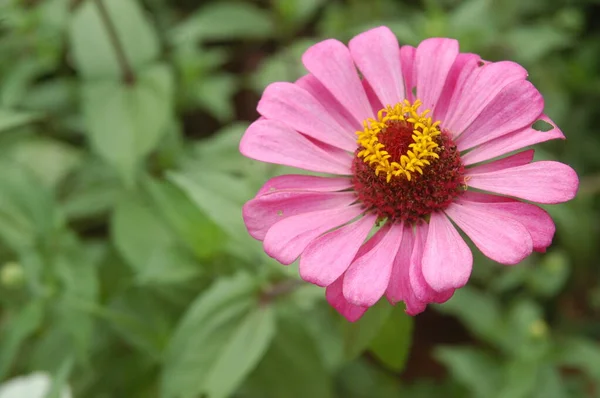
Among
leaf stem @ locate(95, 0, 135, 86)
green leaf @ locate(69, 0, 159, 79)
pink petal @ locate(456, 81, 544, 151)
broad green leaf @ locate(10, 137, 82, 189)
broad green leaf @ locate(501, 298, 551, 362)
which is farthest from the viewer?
broad green leaf @ locate(10, 137, 82, 189)

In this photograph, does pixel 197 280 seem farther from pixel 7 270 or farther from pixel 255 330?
pixel 7 270

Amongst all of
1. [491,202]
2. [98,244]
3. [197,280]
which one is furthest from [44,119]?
[491,202]

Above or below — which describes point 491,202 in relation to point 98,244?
above

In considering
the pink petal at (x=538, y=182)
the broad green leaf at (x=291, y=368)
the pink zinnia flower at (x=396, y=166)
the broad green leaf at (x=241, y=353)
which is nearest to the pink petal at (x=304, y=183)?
the pink zinnia flower at (x=396, y=166)

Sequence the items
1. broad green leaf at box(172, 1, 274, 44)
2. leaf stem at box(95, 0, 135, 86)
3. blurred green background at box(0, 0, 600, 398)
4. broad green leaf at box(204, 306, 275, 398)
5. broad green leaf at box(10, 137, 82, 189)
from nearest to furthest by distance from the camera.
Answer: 1. broad green leaf at box(204, 306, 275, 398)
2. blurred green background at box(0, 0, 600, 398)
3. leaf stem at box(95, 0, 135, 86)
4. broad green leaf at box(10, 137, 82, 189)
5. broad green leaf at box(172, 1, 274, 44)

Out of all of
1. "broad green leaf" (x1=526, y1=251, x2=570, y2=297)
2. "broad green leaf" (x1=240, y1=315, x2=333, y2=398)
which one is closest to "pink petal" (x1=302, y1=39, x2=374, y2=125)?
"broad green leaf" (x1=240, y1=315, x2=333, y2=398)

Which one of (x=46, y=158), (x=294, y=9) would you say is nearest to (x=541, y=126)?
(x=294, y=9)

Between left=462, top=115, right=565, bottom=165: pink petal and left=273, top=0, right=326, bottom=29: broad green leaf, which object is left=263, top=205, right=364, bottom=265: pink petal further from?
left=273, top=0, right=326, bottom=29: broad green leaf

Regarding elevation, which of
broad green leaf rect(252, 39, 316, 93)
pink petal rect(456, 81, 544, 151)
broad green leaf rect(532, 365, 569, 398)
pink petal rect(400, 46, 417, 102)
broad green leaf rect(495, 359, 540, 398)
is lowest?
broad green leaf rect(532, 365, 569, 398)
